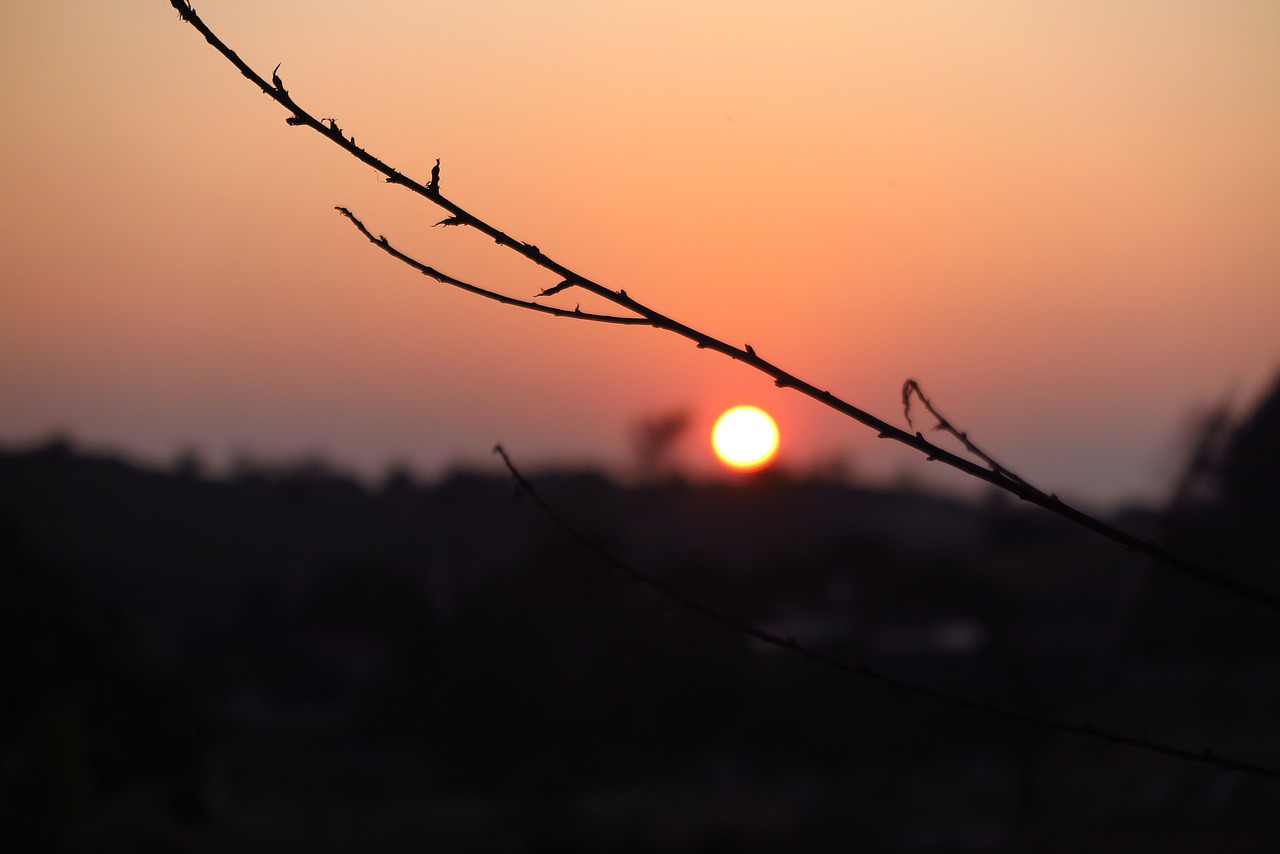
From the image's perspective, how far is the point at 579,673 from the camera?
2852 centimetres

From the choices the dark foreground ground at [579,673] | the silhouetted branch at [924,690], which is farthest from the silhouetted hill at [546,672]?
the silhouetted branch at [924,690]

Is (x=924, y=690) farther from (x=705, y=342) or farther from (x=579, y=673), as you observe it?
(x=579, y=673)

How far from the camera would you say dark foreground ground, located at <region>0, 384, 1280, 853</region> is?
47.0 feet

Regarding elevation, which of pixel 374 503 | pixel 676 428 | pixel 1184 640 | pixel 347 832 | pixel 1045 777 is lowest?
pixel 347 832

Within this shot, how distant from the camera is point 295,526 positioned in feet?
133

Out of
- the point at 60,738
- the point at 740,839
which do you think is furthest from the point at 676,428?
the point at 60,738

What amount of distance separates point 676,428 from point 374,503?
18842 mm

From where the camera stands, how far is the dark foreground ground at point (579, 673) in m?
14.3

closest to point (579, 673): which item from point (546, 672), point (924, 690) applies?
point (546, 672)

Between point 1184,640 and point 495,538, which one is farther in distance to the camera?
point 495,538

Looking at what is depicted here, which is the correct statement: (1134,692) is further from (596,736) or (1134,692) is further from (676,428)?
(676,428)

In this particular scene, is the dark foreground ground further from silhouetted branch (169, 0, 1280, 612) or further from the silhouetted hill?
silhouetted branch (169, 0, 1280, 612)

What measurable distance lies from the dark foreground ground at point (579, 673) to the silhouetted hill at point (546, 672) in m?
0.08

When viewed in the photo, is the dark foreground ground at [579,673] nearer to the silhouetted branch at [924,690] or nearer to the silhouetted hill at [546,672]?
the silhouetted hill at [546,672]
